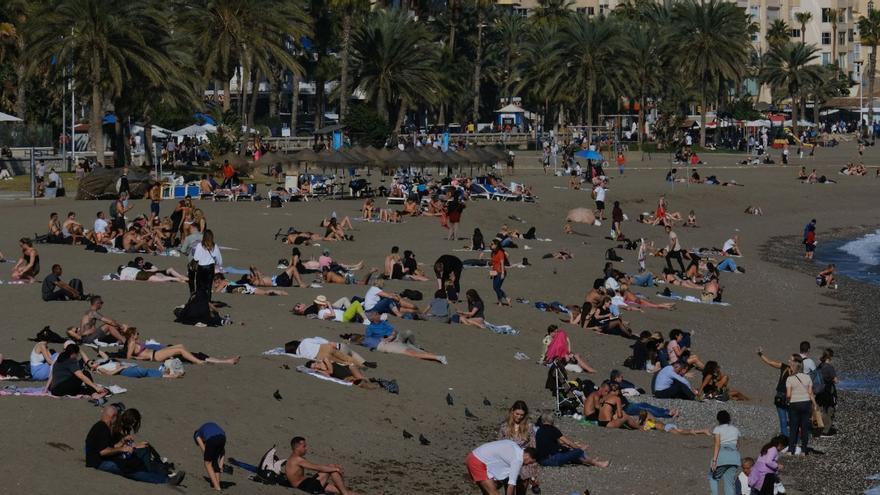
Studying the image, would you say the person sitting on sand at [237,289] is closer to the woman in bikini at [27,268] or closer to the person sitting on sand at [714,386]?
the woman in bikini at [27,268]

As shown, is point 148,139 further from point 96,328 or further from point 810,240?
point 96,328

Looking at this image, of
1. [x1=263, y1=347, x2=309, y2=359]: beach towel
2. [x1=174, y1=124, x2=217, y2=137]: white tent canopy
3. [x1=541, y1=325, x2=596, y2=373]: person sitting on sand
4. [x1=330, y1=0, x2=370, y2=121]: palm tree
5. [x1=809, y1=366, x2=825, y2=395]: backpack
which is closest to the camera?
[x1=809, y1=366, x2=825, y2=395]: backpack

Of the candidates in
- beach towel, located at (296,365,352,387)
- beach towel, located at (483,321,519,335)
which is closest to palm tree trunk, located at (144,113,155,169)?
beach towel, located at (483,321,519,335)

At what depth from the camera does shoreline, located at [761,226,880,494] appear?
52.2 ft

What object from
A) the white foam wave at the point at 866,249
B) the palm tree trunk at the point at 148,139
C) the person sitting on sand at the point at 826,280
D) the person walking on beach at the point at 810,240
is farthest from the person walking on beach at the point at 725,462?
the palm tree trunk at the point at 148,139

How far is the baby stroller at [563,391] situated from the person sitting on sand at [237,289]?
261 inches

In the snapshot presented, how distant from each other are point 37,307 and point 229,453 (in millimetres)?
8143

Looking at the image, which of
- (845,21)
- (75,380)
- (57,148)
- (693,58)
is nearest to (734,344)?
(75,380)

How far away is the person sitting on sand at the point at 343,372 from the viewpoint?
17.4 metres

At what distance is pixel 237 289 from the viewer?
23625mm

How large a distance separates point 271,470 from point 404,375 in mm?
5216

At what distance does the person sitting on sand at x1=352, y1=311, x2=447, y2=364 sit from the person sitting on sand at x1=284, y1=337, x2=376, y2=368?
1057mm

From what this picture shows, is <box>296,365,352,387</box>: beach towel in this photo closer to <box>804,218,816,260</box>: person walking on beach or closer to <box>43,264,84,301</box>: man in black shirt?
<box>43,264,84,301</box>: man in black shirt

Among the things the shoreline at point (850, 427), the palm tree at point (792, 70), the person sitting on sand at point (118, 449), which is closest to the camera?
the person sitting on sand at point (118, 449)
